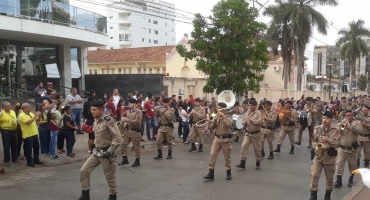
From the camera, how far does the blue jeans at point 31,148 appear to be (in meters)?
10.6

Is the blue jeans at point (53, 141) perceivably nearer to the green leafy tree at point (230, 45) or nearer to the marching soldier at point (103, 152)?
the marching soldier at point (103, 152)

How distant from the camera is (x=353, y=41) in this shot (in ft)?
170

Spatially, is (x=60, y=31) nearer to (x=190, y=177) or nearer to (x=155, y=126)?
(x=155, y=126)

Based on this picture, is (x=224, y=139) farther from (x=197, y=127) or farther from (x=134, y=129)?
(x=197, y=127)

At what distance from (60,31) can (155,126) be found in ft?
23.8

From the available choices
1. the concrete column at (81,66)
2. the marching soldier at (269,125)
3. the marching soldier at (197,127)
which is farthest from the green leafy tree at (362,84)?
the marching soldier at (269,125)

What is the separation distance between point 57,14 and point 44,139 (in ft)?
30.4

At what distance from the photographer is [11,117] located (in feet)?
34.1

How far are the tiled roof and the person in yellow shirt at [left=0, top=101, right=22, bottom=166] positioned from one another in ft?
102

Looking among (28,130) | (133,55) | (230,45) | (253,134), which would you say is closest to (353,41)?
(133,55)

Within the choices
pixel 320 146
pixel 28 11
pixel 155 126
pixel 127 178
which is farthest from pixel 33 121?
pixel 28 11

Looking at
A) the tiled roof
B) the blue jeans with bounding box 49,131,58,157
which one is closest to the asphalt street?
the blue jeans with bounding box 49,131,58,157

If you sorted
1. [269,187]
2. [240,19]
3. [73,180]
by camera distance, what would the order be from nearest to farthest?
1. [269,187]
2. [73,180]
3. [240,19]

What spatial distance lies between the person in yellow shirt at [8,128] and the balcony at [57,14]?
Answer: 8120 millimetres
